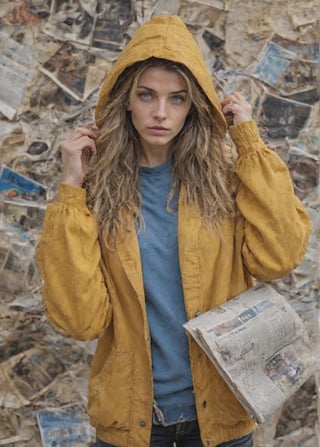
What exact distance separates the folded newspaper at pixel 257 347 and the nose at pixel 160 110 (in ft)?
1.54

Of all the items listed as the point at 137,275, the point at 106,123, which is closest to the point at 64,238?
the point at 137,275

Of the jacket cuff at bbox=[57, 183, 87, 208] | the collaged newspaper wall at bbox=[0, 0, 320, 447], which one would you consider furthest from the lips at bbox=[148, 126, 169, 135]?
the collaged newspaper wall at bbox=[0, 0, 320, 447]

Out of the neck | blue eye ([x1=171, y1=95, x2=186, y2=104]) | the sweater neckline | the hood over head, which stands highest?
the hood over head

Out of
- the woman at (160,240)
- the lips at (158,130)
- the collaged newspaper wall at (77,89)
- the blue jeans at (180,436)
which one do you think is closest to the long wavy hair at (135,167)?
the woman at (160,240)

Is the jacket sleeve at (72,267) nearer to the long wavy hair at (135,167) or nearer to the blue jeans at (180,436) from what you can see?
the long wavy hair at (135,167)

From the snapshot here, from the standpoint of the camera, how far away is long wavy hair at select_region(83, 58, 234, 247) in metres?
1.68

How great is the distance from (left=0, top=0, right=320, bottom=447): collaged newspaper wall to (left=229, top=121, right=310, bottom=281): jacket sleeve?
79 cm

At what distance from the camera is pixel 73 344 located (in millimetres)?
2496

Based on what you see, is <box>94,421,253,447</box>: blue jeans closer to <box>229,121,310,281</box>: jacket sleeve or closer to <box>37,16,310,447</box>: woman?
<box>37,16,310,447</box>: woman

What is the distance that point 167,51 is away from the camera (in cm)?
161

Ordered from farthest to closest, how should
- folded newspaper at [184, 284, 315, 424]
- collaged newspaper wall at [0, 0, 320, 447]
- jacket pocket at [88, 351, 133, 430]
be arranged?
collaged newspaper wall at [0, 0, 320, 447], jacket pocket at [88, 351, 133, 430], folded newspaper at [184, 284, 315, 424]

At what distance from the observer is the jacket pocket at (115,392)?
1.66 m

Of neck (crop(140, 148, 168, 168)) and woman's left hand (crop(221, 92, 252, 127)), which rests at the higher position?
woman's left hand (crop(221, 92, 252, 127))

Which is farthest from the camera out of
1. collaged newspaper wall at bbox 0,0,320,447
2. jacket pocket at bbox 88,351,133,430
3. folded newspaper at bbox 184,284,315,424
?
collaged newspaper wall at bbox 0,0,320,447
